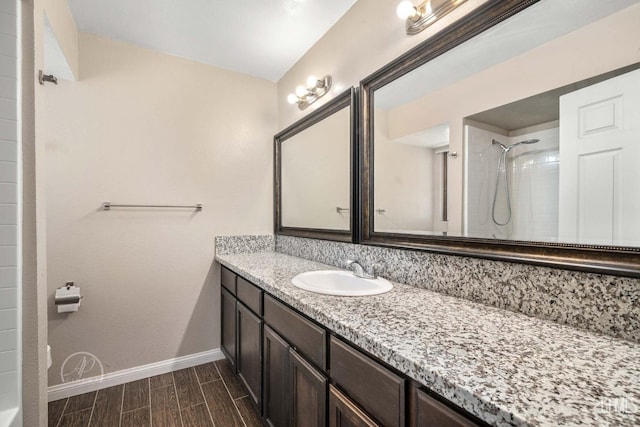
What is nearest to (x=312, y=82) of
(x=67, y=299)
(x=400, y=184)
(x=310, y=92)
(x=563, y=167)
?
(x=310, y=92)

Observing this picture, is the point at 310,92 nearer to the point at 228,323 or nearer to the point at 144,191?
the point at 144,191

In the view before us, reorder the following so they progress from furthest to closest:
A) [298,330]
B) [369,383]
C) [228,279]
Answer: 1. [228,279]
2. [298,330]
3. [369,383]

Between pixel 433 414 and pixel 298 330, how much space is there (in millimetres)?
606

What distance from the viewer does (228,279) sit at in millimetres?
2055

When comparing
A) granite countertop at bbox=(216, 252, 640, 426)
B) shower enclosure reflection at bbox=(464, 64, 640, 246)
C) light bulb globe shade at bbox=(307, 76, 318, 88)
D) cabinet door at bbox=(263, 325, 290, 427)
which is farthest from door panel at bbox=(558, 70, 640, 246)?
light bulb globe shade at bbox=(307, 76, 318, 88)

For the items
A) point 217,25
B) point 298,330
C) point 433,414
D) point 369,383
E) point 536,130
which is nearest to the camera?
point 433,414

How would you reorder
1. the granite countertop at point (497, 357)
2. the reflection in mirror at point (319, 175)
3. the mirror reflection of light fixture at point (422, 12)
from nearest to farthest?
the granite countertop at point (497, 357)
the mirror reflection of light fixture at point (422, 12)
the reflection in mirror at point (319, 175)

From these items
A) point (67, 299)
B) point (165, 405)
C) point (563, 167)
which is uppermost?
point (563, 167)

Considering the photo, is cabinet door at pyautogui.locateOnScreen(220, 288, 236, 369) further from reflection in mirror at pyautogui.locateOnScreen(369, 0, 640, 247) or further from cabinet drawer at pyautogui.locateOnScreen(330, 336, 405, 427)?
reflection in mirror at pyautogui.locateOnScreen(369, 0, 640, 247)

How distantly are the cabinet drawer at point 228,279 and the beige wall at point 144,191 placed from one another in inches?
3.7

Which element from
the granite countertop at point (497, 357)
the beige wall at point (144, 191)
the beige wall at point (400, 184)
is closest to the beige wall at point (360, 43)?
the beige wall at point (400, 184)

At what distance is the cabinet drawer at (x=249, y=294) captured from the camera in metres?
1.51

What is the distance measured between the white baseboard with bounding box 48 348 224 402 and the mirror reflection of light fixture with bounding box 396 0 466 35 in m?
2.48

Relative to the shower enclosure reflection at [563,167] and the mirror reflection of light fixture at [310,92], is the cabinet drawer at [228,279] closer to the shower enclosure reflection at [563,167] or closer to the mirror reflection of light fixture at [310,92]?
the mirror reflection of light fixture at [310,92]
